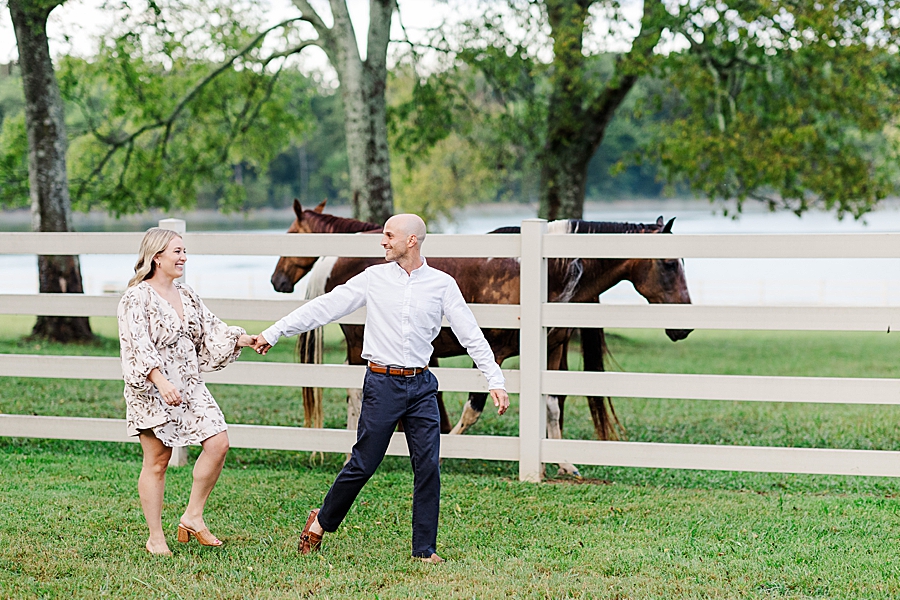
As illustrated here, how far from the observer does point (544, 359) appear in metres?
6.02

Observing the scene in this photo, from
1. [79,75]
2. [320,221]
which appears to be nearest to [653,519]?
[320,221]

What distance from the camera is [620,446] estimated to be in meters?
5.92

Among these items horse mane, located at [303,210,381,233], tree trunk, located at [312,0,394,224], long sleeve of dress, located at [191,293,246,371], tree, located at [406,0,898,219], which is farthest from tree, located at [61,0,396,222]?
long sleeve of dress, located at [191,293,246,371]

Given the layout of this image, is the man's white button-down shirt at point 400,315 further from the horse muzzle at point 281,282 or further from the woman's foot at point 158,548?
the horse muzzle at point 281,282

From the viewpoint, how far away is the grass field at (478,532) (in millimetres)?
4141

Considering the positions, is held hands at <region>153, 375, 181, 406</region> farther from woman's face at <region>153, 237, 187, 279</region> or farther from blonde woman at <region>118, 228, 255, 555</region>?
woman's face at <region>153, 237, 187, 279</region>

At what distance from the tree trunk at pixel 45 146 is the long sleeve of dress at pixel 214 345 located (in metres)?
9.30

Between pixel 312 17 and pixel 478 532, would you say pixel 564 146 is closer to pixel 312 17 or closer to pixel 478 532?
pixel 312 17

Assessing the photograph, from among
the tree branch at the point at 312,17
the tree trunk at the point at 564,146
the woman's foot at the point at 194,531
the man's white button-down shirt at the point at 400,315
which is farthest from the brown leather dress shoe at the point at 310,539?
the tree trunk at the point at 564,146

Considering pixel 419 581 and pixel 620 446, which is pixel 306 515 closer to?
pixel 419 581

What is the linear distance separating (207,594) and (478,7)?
14.6m

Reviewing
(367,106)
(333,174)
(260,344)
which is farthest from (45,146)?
(333,174)

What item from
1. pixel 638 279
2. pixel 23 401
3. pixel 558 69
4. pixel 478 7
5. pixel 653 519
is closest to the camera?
pixel 653 519

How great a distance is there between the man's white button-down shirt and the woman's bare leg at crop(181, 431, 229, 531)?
0.57 metres
